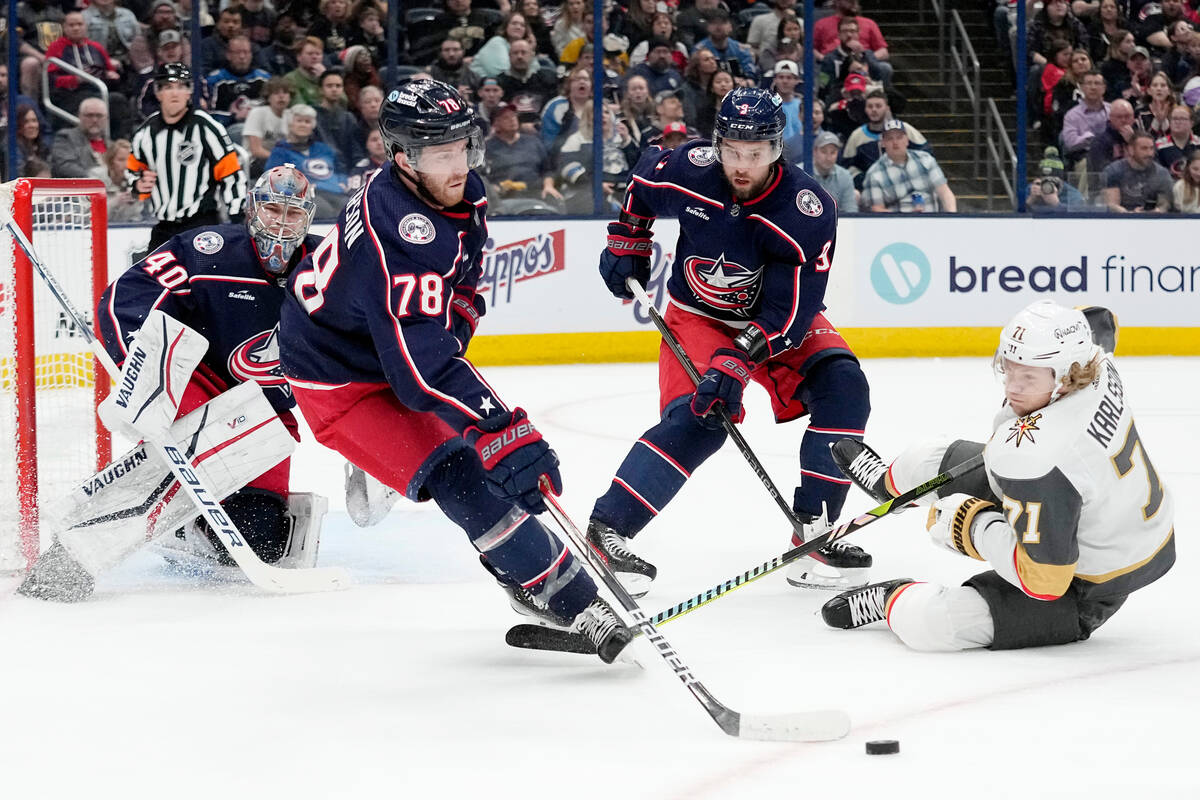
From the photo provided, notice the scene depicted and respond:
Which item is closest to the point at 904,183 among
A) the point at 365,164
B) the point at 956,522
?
the point at 365,164

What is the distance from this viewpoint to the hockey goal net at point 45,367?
3.36 metres

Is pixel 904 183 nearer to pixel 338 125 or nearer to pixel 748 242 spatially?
pixel 338 125

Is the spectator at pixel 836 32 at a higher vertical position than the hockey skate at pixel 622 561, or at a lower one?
higher

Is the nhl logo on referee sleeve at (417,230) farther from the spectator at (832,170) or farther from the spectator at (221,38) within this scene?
the spectator at (832,170)

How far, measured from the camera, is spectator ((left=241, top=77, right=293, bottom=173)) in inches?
274

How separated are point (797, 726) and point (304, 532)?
4.93 feet

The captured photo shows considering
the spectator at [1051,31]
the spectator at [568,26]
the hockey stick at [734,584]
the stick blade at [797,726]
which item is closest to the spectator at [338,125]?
the spectator at [568,26]

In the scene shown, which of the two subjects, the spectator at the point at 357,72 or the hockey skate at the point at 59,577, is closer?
the hockey skate at the point at 59,577

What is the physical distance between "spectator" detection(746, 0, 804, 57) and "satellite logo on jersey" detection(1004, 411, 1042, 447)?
5289 mm

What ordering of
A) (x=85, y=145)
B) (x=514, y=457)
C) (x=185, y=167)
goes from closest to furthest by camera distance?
1. (x=514, y=457)
2. (x=185, y=167)
3. (x=85, y=145)

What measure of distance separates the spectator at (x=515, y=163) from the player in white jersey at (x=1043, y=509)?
4.55 meters

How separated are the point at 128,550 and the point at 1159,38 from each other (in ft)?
21.0

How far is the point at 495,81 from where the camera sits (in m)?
7.34

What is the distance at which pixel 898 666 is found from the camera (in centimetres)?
261
